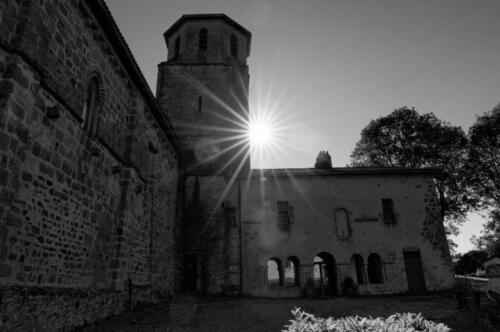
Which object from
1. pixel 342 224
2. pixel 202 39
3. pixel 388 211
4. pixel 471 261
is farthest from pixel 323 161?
pixel 471 261

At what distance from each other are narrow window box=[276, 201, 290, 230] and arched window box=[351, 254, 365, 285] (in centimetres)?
364

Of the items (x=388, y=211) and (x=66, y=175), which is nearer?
(x=66, y=175)

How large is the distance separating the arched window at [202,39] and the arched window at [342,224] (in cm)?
1280

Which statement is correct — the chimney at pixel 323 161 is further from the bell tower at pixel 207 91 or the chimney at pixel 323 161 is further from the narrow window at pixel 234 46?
the narrow window at pixel 234 46

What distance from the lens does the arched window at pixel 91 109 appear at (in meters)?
7.54

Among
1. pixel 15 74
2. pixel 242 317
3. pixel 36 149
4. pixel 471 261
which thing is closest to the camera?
pixel 15 74

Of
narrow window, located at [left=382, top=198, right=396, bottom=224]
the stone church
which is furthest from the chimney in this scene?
narrow window, located at [left=382, top=198, right=396, bottom=224]

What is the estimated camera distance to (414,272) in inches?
623

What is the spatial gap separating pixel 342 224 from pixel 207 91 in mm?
10781

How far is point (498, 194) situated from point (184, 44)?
73.6 ft

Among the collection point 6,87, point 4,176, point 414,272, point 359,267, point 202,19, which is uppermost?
point 202,19

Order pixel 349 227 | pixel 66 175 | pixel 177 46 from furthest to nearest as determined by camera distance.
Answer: pixel 177 46
pixel 349 227
pixel 66 175

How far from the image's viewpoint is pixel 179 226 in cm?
1588

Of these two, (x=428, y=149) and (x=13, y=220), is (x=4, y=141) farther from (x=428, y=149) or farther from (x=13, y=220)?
(x=428, y=149)
